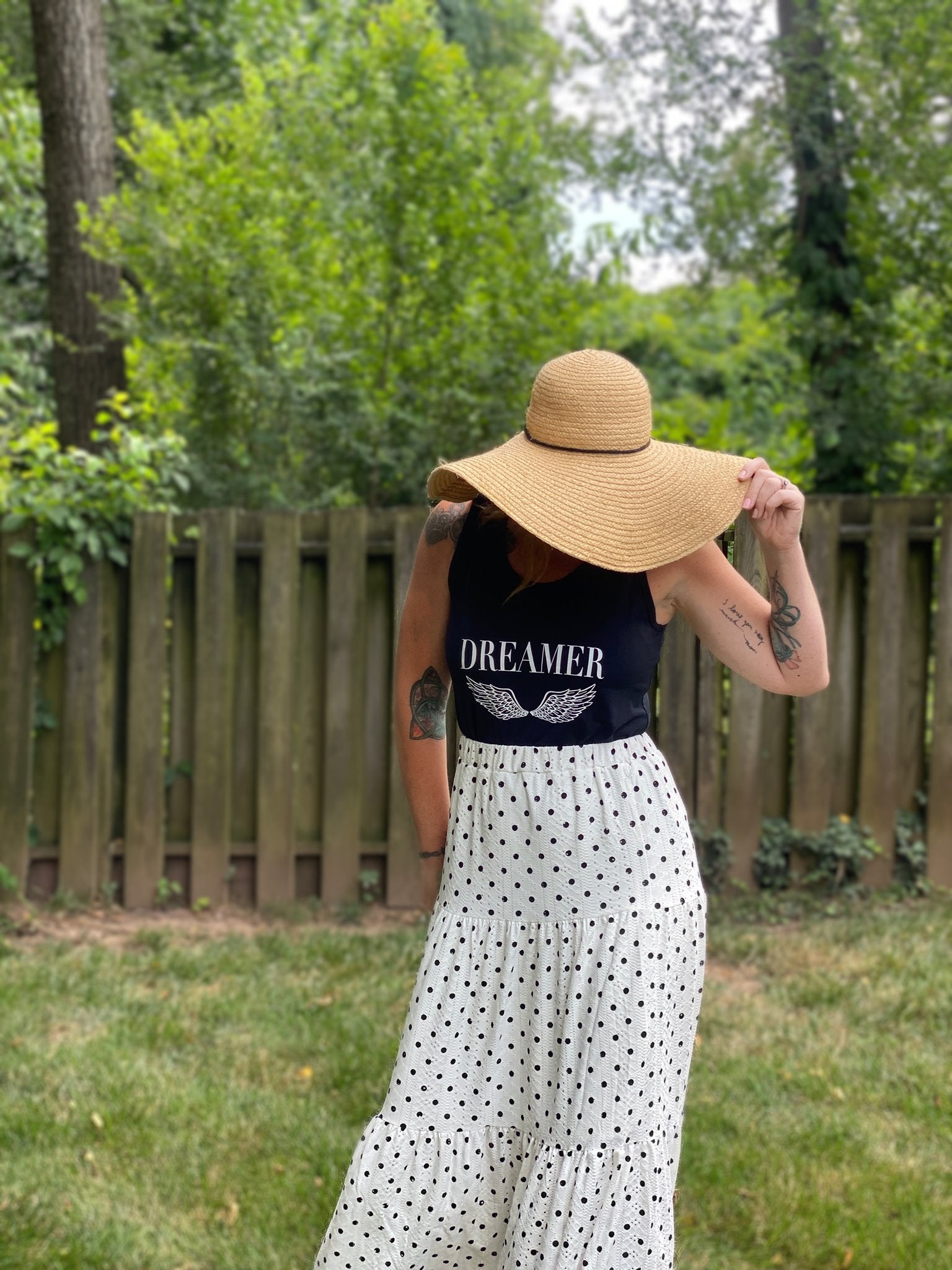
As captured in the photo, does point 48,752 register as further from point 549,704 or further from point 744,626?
point 744,626

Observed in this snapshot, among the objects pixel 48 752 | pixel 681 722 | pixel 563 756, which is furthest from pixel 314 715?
pixel 563 756

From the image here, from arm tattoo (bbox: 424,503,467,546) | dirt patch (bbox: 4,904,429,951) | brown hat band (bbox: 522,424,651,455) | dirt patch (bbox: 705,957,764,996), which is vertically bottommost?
dirt patch (bbox: 4,904,429,951)

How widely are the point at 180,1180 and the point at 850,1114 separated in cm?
173

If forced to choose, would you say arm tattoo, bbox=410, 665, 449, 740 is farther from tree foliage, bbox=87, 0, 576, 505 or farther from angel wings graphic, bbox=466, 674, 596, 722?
tree foliage, bbox=87, 0, 576, 505

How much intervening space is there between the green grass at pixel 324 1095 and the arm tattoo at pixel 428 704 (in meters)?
0.92

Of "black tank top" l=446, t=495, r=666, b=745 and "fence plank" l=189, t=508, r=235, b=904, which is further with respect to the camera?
"fence plank" l=189, t=508, r=235, b=904

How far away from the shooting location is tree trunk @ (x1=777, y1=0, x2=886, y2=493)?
6.12m

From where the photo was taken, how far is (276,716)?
505 centimetres

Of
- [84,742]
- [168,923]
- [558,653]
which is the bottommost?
[168,923]

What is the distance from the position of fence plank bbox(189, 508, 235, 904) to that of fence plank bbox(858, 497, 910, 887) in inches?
102

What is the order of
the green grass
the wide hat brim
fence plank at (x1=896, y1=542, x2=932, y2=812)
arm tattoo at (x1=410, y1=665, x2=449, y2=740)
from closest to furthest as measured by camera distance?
the wide hat brim, arm tattoo at (x1=410, y1=665, x2=449, y2=740), the green grass, fence plank at (x1=896, y1=542, x2=932, y2=812)

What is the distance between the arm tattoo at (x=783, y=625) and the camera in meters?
2.01

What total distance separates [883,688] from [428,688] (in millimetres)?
3296

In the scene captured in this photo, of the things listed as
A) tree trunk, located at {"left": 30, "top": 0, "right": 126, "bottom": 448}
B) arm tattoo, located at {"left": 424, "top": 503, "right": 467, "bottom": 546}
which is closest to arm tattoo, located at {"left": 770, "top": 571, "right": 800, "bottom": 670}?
arm tattoo, located at {"left": 424, "top": 503, "right": 467, "bottom": 546}
